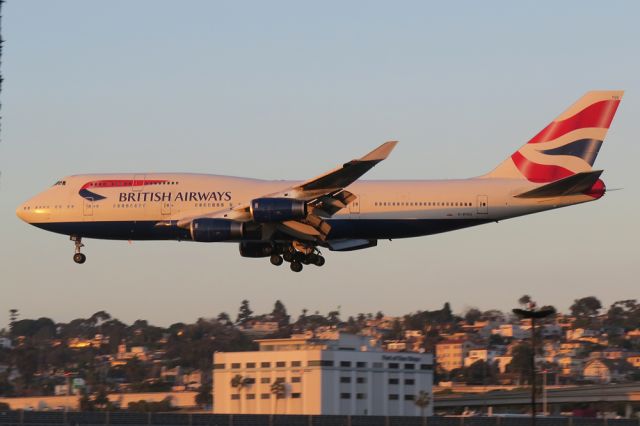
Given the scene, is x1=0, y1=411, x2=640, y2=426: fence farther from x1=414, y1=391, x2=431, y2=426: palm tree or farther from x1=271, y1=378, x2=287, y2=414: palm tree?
x1=271, y1=378, x2=287, y2=414: palm tree

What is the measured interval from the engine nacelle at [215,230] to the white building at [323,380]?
34.2 m

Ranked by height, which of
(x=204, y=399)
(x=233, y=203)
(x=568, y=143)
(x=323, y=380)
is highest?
(x=568, y=143)

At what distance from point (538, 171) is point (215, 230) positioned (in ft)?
57.3

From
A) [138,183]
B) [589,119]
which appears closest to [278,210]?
[138,183]

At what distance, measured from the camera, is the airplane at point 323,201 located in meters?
58.3

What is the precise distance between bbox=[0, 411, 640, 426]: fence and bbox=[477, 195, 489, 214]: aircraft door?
36.9ft

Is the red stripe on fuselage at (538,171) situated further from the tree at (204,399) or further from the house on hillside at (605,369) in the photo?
the house on hillside at (605,369)

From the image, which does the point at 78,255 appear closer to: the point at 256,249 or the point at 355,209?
the point at 256,249

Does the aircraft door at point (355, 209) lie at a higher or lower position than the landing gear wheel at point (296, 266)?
higher

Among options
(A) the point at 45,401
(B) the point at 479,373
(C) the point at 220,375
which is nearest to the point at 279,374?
(C) the point at 220,375

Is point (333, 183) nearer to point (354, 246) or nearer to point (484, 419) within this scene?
point (354, 246)

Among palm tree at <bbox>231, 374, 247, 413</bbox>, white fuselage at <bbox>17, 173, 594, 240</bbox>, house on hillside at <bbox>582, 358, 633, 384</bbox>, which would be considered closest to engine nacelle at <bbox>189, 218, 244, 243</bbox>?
white fuselage at <bbox>17, 173, 594, 240</bbox>

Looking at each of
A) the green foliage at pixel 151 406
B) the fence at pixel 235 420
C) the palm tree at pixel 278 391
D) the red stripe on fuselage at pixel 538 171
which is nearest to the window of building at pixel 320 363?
the palm tree at pixel 278 391

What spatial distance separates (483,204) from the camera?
195ft
